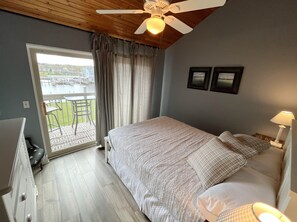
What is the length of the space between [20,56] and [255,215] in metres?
2.87

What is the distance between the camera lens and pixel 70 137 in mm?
3209

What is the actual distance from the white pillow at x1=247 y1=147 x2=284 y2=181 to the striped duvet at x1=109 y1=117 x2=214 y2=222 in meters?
0.57

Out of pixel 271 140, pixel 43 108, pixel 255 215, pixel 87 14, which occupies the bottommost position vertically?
pixel 271 140

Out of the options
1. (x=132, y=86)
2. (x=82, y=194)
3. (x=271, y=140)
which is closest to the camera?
(x=82, y=194)

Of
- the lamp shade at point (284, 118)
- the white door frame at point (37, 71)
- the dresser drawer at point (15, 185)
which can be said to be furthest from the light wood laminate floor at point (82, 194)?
the lamp shade at point (284, 118)

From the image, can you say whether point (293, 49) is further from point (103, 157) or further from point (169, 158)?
point (103, 157)

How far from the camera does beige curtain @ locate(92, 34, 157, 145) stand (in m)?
2.54

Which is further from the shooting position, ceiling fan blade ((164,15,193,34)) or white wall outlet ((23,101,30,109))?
white wall outlet ((23,101,30,109))

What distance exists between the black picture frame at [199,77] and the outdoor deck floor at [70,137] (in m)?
2.74

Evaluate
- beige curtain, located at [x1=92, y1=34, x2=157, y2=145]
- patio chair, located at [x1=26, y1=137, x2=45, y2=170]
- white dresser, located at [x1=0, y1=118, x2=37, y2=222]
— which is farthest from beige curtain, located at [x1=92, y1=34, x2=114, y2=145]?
white dresser, located at [x1=0, y1=118, x2=37, y2=222]

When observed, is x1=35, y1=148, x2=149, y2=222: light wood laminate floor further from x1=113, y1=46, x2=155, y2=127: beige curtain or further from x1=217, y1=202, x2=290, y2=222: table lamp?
x1=217, y1=202, x2=290, y2=222: table lamp

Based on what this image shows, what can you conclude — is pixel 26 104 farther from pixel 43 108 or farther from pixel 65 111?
pixel 65 111

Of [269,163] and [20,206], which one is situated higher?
[269,163]

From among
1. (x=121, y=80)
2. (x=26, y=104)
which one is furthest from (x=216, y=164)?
(x=26, y=104)
